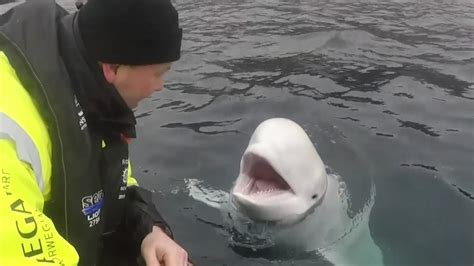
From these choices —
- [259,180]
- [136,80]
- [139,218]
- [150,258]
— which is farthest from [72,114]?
[259,180]

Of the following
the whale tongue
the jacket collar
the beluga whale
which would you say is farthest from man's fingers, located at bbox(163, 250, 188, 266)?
the whale tongue

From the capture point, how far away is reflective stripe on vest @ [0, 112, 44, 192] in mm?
2473

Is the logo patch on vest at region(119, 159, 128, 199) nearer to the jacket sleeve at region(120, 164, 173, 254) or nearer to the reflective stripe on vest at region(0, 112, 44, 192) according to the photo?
the jacket sleeve at region(120, 164, 173, 254)

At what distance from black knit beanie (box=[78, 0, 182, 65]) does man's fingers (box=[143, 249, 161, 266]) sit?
115cm

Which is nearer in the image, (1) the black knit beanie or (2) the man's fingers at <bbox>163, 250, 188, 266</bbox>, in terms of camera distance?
(1) the black knit beanie

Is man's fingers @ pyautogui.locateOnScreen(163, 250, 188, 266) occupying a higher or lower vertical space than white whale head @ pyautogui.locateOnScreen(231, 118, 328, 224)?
higher

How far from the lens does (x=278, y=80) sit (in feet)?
28.0

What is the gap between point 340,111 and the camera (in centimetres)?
753

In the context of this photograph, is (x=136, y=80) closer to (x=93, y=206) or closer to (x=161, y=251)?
(x=93, y=206)

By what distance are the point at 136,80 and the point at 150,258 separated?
105 centimetres

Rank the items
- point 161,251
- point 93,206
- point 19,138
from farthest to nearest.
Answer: point 161,251
point 93,206
point 19,138

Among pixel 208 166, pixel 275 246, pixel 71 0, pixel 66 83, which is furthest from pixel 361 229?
pixel 71 0

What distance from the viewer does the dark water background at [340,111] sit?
5.55 m

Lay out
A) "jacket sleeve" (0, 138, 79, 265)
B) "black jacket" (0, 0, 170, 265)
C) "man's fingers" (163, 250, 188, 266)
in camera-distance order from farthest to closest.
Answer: "man's fingers" (163, 250, 188, 266)
"black jacket" (0, 0, 170, 265)
"jacket sleeve" (0, 138, 79, 265)
